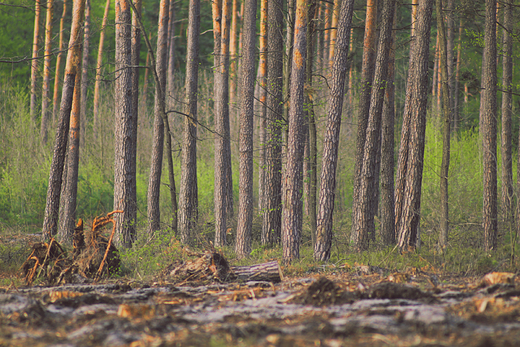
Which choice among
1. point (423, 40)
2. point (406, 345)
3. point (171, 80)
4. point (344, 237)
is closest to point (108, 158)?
point (171, 80)

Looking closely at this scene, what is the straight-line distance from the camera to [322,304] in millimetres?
4387

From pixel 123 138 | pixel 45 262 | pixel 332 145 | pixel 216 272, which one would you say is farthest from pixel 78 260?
pixel 332 145

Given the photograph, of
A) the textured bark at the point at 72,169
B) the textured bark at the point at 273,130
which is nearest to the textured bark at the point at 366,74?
the textured bark at the point at 273,130

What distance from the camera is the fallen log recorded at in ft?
21.0

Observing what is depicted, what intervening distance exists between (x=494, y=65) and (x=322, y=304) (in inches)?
322

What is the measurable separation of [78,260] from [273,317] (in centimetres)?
420

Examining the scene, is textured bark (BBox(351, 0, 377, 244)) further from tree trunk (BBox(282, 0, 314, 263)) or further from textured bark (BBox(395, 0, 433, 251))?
tree trunk (BBox(282, 0, 314, 263))

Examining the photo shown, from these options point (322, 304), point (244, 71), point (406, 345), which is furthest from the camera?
point (244, 71)

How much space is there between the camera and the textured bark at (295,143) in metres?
8.47

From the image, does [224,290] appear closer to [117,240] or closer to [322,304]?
[322,304]

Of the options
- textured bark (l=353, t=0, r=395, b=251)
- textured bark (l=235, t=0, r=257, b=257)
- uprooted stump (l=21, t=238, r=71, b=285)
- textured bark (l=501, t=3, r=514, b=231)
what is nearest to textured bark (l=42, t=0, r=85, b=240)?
textured bark (l=235, t=0, r=257, b=257)

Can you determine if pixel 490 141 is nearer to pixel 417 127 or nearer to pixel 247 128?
pixel 417 127

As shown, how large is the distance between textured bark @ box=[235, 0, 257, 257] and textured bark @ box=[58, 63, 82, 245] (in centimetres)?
471

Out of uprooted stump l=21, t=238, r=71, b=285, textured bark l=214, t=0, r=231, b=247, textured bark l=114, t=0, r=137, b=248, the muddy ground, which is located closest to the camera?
the muddy ground
